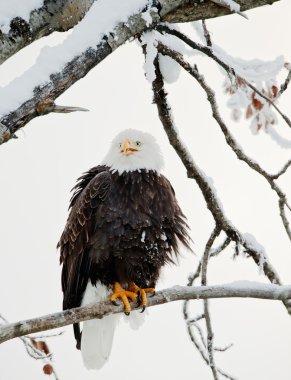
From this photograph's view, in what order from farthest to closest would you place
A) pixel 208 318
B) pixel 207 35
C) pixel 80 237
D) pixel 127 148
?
pixel 127 148 → pixel 80 237 → pixel 208 318 → pixel 207 35

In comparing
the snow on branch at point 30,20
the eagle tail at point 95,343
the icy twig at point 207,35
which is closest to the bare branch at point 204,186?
the icy twig at point 207,35

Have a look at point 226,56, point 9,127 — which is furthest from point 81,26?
point 226,56

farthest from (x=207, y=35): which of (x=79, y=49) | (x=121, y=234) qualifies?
(x=121, y=234)

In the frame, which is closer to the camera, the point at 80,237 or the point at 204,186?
the point at 204,186

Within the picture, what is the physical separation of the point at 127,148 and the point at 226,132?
124 centimetres

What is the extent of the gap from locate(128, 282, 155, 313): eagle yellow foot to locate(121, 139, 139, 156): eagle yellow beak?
3.12 feet

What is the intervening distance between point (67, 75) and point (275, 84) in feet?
4.92

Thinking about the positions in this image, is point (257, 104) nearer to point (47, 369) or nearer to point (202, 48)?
point (202, 48)

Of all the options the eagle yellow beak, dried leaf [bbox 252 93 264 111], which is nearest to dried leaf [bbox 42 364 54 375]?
the eagle yellow beak

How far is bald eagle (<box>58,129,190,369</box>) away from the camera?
12.9ft

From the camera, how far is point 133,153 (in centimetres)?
441

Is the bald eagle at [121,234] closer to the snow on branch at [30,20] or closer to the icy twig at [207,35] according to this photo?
the icy twig at [207,35]

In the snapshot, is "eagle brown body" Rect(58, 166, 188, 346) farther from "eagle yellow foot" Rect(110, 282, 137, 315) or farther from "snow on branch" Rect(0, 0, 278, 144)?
"snow on branch" Rect(0, 0, 278, 144)

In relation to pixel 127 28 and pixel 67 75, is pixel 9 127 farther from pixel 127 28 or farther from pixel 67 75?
pixel 127 28
